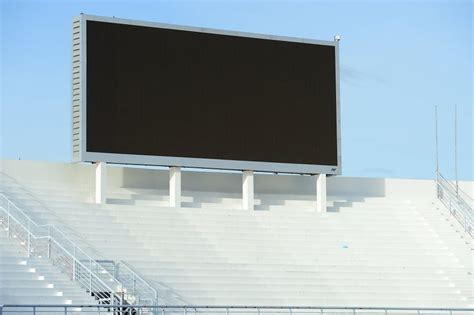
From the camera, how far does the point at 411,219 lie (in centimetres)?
3550

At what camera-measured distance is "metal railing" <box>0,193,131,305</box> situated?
26297 mm

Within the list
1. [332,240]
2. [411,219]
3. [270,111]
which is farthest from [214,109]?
[411,219]

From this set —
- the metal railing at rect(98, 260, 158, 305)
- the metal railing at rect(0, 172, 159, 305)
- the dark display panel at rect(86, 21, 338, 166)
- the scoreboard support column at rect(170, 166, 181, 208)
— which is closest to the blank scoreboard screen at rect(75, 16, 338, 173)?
the dark display panel at rect(86, 21, 338, 166)

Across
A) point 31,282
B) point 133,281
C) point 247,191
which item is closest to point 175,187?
point 247,191

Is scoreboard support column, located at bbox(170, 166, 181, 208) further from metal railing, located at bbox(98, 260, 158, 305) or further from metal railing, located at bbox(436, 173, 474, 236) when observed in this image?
metal railing, located at bbox(436, 173, 474, 236)

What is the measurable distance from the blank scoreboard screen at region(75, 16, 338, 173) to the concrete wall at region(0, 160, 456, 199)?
1615 mm

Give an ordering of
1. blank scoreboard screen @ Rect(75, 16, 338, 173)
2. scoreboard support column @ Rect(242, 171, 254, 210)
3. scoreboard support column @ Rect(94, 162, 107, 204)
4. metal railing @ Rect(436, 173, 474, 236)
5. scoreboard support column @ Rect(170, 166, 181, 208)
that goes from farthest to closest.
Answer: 1. metal railing @ Rect(436, 173, 474, 236)
2. scoreboard support column @ Rect(242, 171, 254, 210)
3. scoreboard support column @ Rect(170, 166, 181, 208)
4. blank scoreboard screen @ Rect(75, 16, 338, 173)
5. scoreboard support column @ Rect(94, 162, 107, 204)

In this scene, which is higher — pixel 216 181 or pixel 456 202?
pixel 216 181

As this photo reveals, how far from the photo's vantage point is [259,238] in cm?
3191

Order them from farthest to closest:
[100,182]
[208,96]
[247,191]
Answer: [247,191] → [208,96] → [100,182]

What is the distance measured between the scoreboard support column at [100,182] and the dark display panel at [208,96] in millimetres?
420

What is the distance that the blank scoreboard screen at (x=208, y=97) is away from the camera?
31.1 metres

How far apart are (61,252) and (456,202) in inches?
559

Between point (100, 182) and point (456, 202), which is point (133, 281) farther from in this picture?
point (456, 202)
